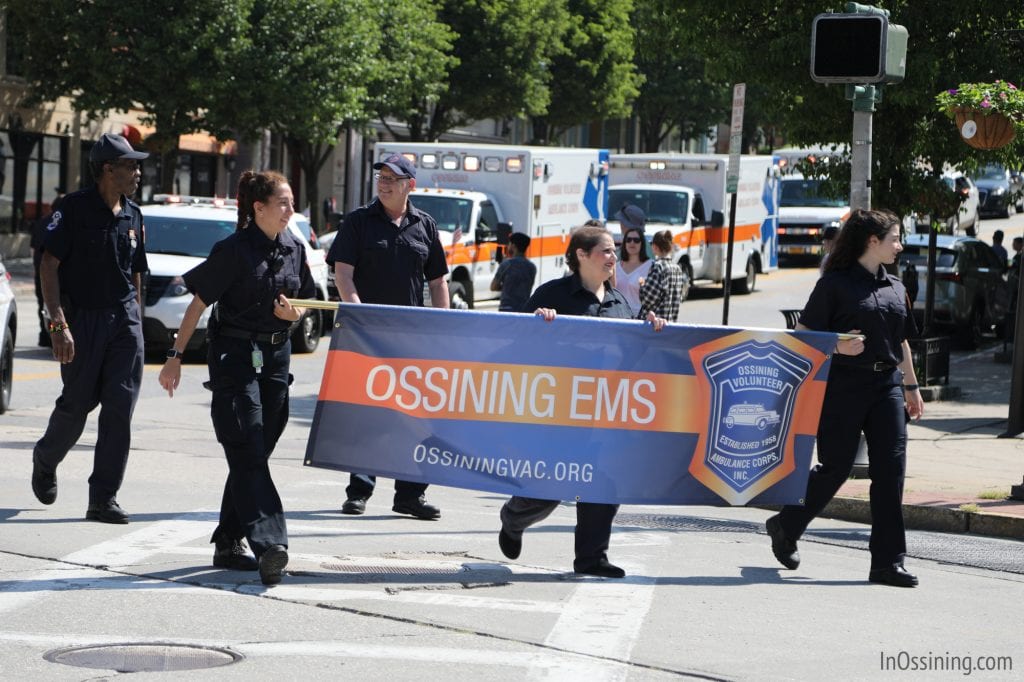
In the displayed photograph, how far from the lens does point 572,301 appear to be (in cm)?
777

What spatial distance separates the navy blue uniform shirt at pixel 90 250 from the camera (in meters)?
8.64

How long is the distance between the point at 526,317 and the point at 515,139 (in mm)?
56499

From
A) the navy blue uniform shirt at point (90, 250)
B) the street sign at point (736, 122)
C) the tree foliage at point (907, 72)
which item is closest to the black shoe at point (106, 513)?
the navy blue uniform shirt at point (90, 250)

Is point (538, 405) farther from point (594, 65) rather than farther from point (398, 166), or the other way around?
point (594, 65)

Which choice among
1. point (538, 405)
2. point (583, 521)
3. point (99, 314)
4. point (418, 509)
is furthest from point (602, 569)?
point (99, 314)

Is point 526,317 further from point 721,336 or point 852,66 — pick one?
point 852,66

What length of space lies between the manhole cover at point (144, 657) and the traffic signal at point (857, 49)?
21.7ft

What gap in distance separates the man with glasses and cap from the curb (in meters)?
2.85

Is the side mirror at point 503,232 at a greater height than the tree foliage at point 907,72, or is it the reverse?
the tree foliage at point 907,72

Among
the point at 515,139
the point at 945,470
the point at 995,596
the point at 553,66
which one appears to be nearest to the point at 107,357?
the point at 995,596

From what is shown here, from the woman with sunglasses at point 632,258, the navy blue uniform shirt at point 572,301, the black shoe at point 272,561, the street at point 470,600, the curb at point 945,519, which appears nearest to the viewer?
the street at point 470,600

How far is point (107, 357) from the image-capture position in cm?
867

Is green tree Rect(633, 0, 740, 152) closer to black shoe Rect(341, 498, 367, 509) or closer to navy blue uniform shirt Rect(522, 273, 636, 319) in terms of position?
black shoe Rect(341, 498, 367, 509)

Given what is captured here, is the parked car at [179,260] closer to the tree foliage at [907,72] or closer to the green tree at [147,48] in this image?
the tree foliage at [907,72]
